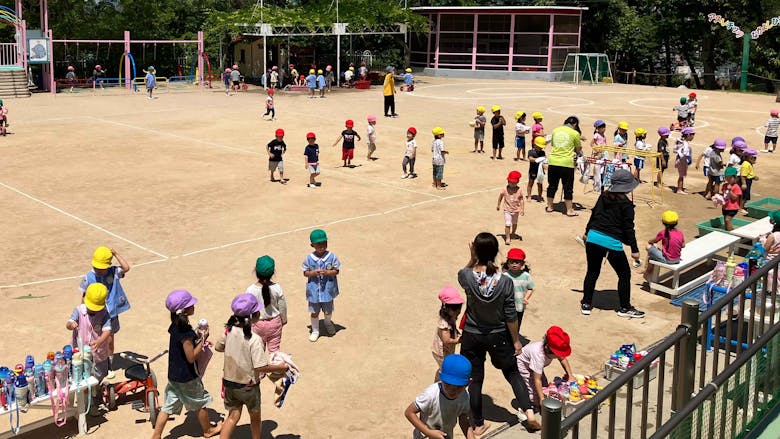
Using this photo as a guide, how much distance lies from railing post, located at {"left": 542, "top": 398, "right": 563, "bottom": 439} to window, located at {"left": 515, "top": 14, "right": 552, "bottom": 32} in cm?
4851

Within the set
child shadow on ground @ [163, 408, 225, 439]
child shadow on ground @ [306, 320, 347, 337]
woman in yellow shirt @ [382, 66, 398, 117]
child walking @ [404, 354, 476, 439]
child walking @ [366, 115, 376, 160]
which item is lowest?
child shadow on ground @ [163, 408, 225, 439]

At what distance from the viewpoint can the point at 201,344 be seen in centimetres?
702

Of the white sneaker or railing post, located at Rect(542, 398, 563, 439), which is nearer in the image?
railing post, located at Rect(542, 398, 563, 439)

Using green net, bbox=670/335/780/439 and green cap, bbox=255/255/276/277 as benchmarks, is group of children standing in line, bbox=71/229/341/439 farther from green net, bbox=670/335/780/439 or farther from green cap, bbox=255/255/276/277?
green net, bbox=670/335/780/439

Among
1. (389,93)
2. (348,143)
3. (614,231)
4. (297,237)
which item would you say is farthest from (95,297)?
(389,93)

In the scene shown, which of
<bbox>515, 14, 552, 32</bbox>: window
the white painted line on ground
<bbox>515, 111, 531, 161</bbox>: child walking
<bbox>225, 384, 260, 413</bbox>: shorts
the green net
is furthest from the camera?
<bbox>515, 14, 552, 32</bbox>: window

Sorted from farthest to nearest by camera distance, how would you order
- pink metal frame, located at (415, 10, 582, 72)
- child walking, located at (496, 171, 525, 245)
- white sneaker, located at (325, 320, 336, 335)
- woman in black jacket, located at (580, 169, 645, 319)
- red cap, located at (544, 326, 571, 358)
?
pink metal frame, located at (415, 10, 582, 72) → child walking, located at (496, 171, 525, 245) → woman in black jacket, located at (580, 169, 645, 319) → white sneaker, located at (325, 320, 336, 335) → red cap, located at (544, 326, 571, 358)

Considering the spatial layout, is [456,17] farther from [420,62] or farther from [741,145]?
[741,145]

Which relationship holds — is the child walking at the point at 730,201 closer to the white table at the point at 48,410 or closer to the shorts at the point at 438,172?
the shorts at the point at 438,172

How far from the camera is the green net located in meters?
4.90

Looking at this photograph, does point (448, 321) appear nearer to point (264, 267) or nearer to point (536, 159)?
point (264, 267)

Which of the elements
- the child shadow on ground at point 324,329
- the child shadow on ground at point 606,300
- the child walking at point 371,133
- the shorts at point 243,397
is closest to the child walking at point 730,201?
the child shadow on ground at point 606,300

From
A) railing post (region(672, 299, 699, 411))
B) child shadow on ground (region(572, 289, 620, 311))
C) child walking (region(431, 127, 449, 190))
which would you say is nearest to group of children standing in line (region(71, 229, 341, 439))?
railing post (region(672, 299, 699, 411))

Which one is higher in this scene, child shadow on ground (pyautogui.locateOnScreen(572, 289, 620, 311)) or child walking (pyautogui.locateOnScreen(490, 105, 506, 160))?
child walking (pyautogui.locateOnScreen(490, 105, 506, 160))
